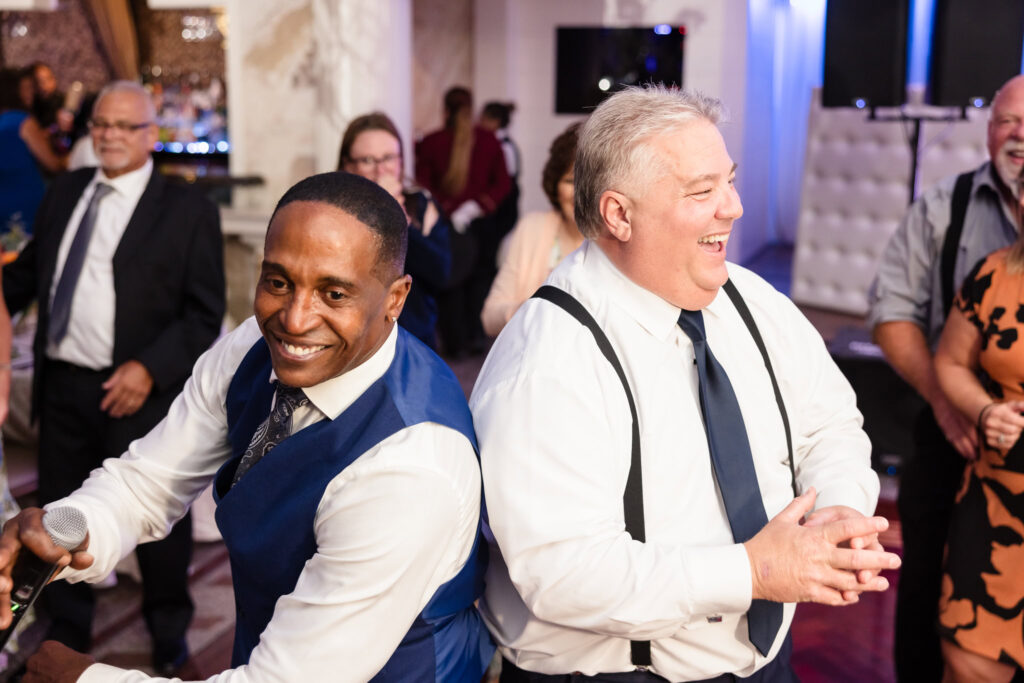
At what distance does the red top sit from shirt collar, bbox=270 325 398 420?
526 centimetres

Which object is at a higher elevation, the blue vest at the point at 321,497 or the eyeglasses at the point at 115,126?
the eyeglasses at the point at 115,126

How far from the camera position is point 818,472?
1616mm

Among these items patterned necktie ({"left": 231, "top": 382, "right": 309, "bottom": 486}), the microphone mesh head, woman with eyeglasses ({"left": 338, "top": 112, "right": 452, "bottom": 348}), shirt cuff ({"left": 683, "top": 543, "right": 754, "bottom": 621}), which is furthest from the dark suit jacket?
shirt cuff ({"left": 683, "top": 543, "right": 754, "bottom": 621})

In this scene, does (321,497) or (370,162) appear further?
(370,162)

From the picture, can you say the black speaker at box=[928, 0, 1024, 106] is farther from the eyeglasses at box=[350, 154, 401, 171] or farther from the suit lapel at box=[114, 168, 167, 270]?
the suit lapel at box=[114, 168, 167, 270]

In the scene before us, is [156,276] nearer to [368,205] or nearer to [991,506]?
[368,205]

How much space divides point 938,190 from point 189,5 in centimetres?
402

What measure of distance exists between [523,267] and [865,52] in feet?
9.35

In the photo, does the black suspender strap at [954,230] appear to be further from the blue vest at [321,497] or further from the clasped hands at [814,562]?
the blue vest at [321,497]

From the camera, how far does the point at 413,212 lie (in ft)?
9.59

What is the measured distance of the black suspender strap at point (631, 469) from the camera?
1438 mm

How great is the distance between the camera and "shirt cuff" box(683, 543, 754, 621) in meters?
1.35

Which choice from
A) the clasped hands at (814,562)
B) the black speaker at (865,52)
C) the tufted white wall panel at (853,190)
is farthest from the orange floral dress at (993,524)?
the tufted white wall panel at (853,190)

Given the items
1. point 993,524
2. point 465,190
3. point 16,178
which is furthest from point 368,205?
point 465,190
